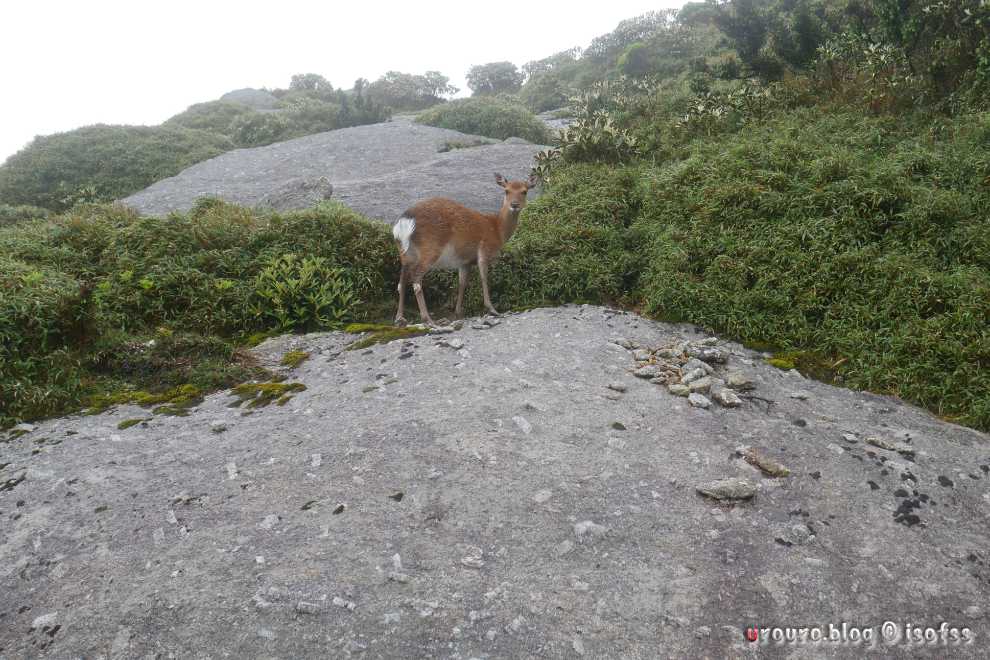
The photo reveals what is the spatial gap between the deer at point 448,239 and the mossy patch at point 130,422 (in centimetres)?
347

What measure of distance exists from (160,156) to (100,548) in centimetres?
2219

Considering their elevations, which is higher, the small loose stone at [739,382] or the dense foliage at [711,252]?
the dense foliage at [711,252]

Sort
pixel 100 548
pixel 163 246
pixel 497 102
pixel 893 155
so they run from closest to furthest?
1. pixel 100 548
2. pixel 163 246
3. pixel 893 155
4. pixel 497 102

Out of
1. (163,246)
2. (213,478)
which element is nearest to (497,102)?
(163,246)

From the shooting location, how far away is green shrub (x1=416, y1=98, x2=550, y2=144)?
2373 centimetres

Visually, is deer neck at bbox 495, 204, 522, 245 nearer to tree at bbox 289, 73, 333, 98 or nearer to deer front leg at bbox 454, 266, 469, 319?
deer front leg at bbox 454, 266, 469, 319

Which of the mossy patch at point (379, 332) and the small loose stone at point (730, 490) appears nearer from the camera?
the small loose stone at point (730, 490)

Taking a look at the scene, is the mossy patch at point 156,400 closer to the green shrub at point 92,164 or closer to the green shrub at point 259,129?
the green shrub at point 92,164

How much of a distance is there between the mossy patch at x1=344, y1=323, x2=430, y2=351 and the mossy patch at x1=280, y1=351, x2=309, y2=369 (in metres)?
0.54

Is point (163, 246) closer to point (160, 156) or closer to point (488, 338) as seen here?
point (488, 338)

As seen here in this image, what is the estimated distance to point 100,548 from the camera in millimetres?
4059

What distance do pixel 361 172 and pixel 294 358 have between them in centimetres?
1318

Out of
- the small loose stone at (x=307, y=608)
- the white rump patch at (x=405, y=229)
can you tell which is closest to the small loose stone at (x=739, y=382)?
the small loose stone at (x=307, y=608)

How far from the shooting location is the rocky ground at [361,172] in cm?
1366
